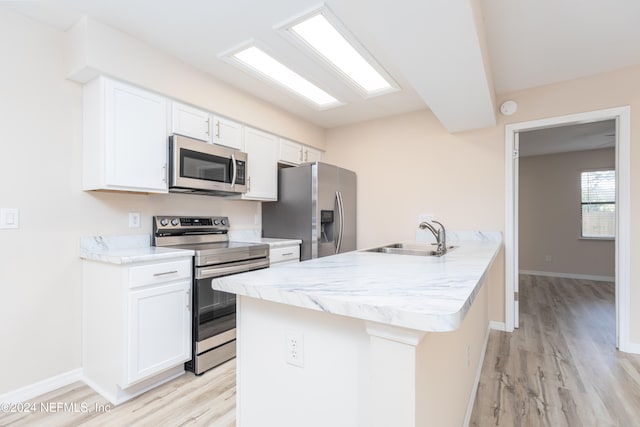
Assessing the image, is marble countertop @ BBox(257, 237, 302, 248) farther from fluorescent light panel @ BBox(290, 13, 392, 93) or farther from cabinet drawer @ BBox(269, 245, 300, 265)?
fluorescent light panel @ BBox(290, 13, 392, 93)

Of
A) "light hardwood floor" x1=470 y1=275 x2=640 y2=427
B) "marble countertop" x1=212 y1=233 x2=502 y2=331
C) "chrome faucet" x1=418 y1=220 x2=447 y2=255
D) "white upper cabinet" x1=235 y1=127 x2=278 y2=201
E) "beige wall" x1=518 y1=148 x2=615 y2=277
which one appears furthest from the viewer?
"beige wall" x1=518 y1=148 x2=615 y2=277

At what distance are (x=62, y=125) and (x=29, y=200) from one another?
0.54 metres

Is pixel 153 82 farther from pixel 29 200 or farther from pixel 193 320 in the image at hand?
pixel 193 320

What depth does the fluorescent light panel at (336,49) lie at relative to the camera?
1961 mm

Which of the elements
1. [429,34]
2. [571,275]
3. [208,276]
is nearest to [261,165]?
[208,276]

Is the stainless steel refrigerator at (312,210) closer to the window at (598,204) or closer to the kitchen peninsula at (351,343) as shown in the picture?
the kitchen peninsula at (351,343)

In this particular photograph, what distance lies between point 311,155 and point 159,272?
2444mm

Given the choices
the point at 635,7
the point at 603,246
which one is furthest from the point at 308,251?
the point at 603,246

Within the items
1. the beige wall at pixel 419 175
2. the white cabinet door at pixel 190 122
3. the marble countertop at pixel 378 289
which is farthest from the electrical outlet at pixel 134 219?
the beige wall at pixel 419 175

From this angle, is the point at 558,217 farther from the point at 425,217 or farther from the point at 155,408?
the point at 155,408

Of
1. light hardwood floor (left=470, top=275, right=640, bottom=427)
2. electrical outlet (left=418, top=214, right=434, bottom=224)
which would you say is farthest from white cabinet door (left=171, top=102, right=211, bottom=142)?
light hardwood floor (left=470, top=275, right=640, bottom=427)

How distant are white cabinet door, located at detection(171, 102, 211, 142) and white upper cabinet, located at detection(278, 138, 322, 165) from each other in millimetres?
937

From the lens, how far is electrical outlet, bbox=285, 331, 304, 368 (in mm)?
1034

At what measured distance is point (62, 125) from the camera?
6.87 feet
